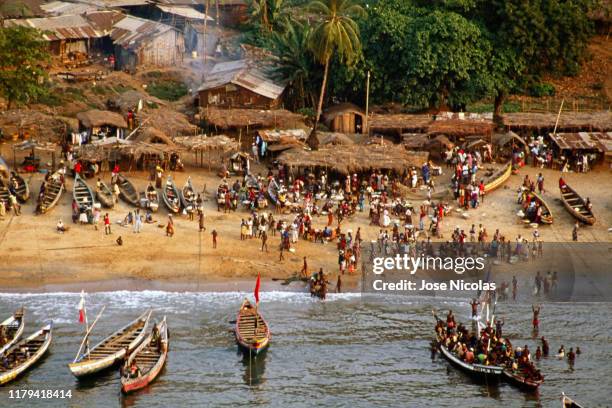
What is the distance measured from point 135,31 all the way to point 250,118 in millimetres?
21501

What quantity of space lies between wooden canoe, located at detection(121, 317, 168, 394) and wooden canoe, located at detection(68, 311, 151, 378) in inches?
19.6

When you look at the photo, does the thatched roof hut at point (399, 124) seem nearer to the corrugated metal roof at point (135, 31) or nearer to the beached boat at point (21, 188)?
the corrugated metal roof at point (135, 31)

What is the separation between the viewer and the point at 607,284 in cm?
7456

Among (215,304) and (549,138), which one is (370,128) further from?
(215,304)

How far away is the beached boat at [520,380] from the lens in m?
62.8

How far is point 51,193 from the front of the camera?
81125 millimetres

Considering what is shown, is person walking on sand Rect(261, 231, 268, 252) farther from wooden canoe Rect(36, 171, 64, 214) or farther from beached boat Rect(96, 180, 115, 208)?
wooden canoe Rect(36, 171, 64, 214)

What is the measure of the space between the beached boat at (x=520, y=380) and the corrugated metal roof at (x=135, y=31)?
54122 millimetres

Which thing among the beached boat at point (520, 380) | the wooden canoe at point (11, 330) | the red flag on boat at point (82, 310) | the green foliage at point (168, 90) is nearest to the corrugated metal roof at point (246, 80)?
the green foliage at point (168, 90)

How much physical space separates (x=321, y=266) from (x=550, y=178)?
20711mm

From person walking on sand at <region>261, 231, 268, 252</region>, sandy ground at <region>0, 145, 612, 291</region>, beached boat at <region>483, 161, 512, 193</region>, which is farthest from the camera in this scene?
beached boat at <region>483, 161, 512, 193</region>

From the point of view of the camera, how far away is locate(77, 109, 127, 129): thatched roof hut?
90688 mm

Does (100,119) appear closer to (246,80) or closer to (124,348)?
(246,80)

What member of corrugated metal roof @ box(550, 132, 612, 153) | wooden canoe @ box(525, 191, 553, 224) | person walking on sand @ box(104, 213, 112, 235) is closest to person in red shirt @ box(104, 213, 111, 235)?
person walking on sand @ box(104, 213, 112, 235)
